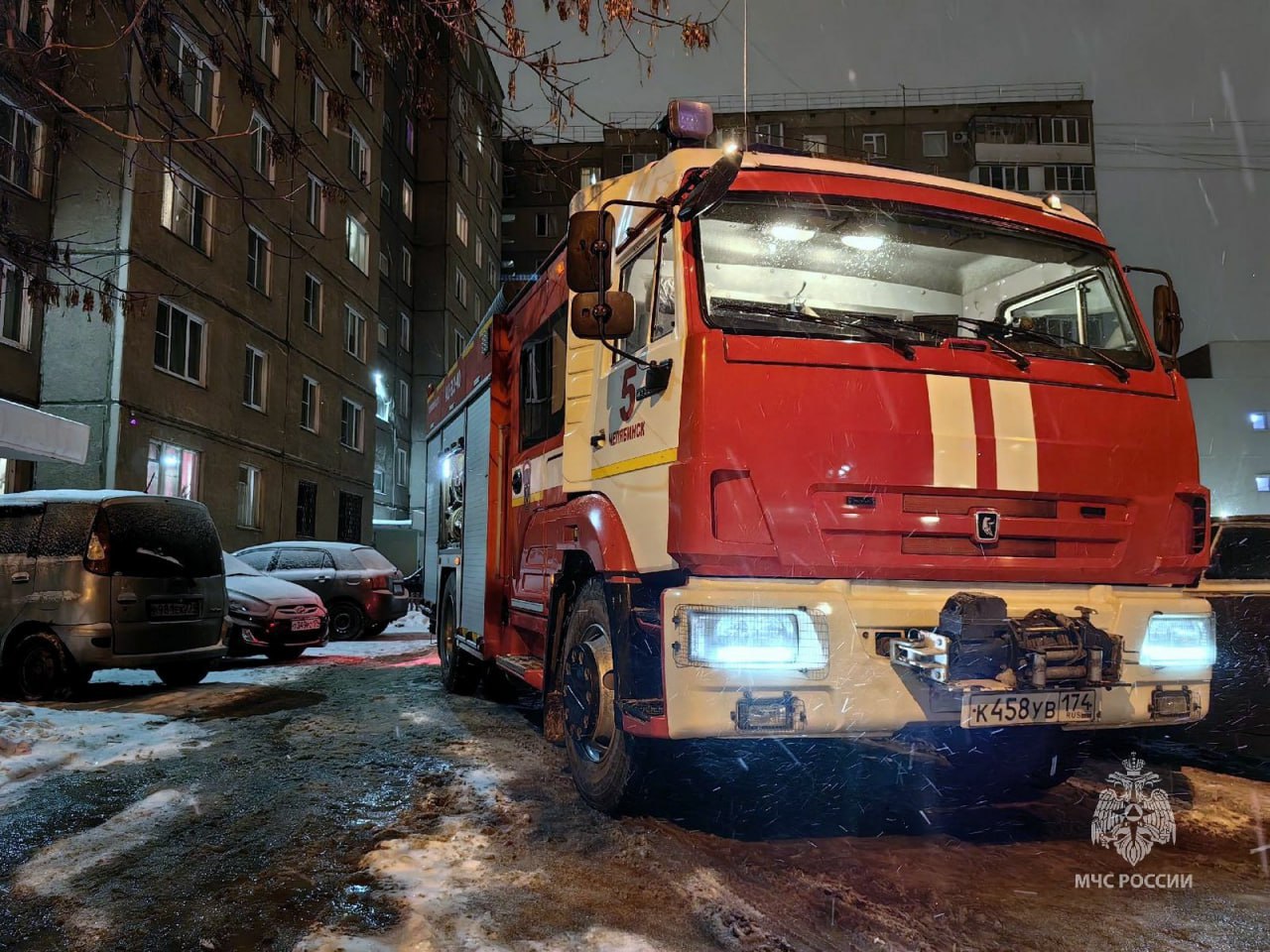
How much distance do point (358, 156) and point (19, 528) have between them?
22.0 metres

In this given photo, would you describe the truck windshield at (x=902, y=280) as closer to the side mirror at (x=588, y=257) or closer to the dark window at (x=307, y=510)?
the side mirror at (x=588, y=257)

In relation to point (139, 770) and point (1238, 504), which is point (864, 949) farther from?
point (1238, 504)

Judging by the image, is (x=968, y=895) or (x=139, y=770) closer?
(x=968, y=895)

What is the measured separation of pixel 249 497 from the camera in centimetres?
2030

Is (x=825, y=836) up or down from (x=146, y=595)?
down

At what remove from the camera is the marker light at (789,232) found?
437cm

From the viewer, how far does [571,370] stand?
5359mm

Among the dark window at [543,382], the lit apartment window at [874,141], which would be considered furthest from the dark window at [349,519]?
the lit apartment window at [874,141]

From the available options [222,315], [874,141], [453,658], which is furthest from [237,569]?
[874,141]

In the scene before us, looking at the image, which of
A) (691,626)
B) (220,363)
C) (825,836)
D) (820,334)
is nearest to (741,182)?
(820,334)

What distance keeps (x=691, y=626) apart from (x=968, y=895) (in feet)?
4.85

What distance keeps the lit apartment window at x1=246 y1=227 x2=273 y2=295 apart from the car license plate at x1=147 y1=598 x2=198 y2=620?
13341 mm

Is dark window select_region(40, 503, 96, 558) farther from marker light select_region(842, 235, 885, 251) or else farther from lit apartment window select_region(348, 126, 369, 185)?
lit apartment window select_region(348, 126, 369, 185)

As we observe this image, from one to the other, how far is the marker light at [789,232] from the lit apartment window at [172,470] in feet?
47.7
